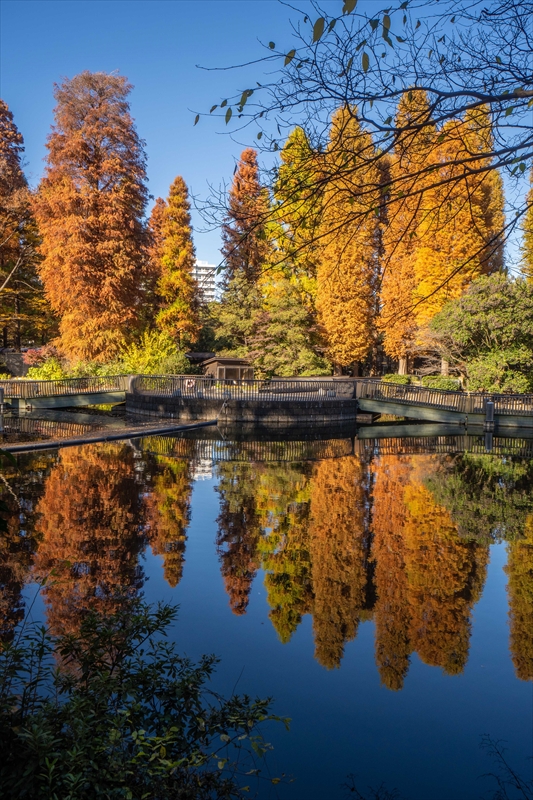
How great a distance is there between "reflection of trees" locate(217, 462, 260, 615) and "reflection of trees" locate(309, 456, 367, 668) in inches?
34.1

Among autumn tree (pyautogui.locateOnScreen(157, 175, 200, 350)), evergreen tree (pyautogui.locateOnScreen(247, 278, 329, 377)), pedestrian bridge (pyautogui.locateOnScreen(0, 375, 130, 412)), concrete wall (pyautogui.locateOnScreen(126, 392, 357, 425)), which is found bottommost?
concrete wall (pyautogui.locateOnScreen(126, 392, 357, 425))

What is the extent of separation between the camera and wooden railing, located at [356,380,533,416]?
25.6 m

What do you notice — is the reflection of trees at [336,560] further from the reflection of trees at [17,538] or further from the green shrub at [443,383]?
the green shrub at [443,383]

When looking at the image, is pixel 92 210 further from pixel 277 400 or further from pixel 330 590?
pixel 330 590

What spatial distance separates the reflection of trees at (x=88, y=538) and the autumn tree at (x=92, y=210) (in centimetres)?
1745

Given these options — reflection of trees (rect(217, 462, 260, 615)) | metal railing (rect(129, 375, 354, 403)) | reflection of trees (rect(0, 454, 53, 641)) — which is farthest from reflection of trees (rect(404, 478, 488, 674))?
metal railing (rect(129, 375, 354, 403))

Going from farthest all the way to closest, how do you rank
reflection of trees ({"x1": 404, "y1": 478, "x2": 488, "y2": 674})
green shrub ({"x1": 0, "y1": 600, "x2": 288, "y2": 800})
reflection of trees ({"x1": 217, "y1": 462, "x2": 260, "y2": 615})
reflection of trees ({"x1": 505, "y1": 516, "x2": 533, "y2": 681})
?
reflection of trees ({"x1": 217, "y1": 462, "x2": 260, "y2": 615}), reflection of trees ({"x1": 404, "y1": 478, "x2": 488, "y2": 674}), reflection of trees ({"x1": 505, "y1": 516, "x2": 533, "y2": 681}), green shrub ({"x1": 0, "y1": 600, "x2": 288, "y2": 800})

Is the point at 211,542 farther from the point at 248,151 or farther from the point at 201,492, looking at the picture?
the point at 248,151

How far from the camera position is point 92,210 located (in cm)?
3142

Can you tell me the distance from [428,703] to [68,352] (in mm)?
30061

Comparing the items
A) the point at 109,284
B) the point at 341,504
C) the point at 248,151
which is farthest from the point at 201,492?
the point at 248,151

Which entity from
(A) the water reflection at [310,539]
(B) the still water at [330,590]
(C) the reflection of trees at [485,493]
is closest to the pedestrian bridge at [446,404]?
(C) the reflection of trees at [485,493]

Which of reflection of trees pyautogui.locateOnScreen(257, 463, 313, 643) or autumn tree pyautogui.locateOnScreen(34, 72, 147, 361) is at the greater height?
autumn tree pyautogui.locateOnScreen(34, 72, 147, 361)

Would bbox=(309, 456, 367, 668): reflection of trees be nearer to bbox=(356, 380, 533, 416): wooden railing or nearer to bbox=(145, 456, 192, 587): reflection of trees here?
bbox=(145, 456, 192, 587): reflection of trees
